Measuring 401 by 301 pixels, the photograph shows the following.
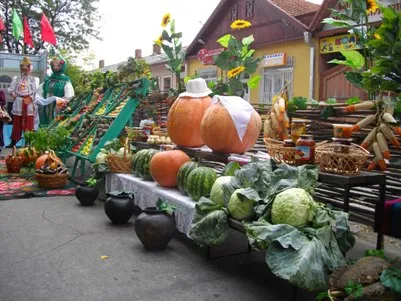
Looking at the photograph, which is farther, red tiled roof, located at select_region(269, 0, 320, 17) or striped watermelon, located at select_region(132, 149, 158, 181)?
red tiled roof, located at select_region(269, 0, 320, 17)

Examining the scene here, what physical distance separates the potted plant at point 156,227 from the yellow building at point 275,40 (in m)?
8.82

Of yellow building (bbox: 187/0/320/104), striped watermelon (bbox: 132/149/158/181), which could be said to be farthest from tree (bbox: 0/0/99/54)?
striped watermelon (bbox: 132/149/158/181)

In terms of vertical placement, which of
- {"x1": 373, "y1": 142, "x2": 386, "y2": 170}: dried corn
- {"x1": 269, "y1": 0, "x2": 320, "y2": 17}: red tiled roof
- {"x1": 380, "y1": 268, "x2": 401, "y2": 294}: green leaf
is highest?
{"x1": 269, "y1": 0, "x2": 320, "y2": 17}: red tiled roof

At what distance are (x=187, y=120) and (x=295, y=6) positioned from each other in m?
13.4

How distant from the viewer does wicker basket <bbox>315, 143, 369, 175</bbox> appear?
307 cm

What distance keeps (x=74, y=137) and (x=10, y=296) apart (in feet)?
18.1

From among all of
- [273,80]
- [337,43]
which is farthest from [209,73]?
[337,43]

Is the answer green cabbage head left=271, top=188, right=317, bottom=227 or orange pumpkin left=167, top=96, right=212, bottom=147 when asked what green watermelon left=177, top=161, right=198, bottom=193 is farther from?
green cabbage head left=271, top=188, right=317, bottom=227

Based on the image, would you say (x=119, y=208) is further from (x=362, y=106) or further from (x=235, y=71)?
(x=362, y=106)

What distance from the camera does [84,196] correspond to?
18.0 ft

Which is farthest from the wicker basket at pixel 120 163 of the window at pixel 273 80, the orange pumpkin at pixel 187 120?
the window at pixel 273 80

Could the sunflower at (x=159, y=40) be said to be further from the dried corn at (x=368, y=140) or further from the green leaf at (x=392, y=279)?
the green leaf at (x=392, y=279)

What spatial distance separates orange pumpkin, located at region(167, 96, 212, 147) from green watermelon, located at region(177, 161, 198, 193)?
683mm

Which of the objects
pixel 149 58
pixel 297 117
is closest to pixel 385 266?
pixel 297 117
